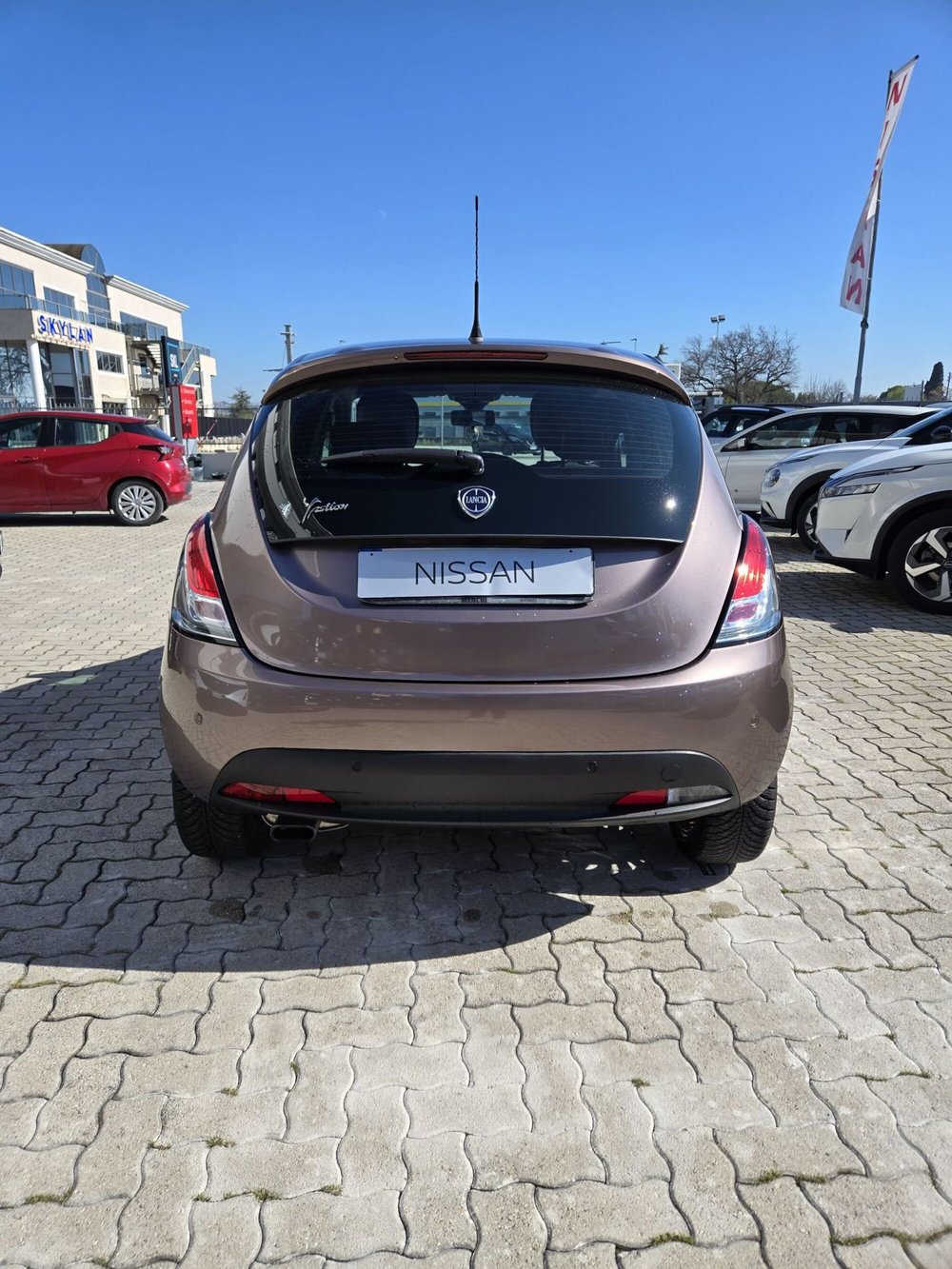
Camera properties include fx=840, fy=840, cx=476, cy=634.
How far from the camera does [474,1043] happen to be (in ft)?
6.94

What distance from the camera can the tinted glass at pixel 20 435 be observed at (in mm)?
12516

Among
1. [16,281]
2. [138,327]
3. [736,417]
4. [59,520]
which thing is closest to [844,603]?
[736,417]

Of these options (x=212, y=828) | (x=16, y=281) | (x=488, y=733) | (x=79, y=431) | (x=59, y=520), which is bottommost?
(x=59, y=520)

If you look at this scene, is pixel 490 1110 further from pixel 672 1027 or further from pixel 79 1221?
pixel 79 1221

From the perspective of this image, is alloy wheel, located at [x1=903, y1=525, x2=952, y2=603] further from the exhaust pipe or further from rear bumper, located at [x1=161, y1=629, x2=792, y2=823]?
the exhaust pipe

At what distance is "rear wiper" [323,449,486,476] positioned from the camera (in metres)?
2.37

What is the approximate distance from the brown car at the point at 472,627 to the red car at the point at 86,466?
11.6 metres

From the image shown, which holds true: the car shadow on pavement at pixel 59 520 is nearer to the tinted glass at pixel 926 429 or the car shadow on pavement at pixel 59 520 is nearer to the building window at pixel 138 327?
the tinted glass at pixel 926 429

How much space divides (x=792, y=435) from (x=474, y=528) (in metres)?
11.3

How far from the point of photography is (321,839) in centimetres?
311

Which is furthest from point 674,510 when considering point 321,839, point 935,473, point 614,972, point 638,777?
point 935,473

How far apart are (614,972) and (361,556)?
137 centimetres

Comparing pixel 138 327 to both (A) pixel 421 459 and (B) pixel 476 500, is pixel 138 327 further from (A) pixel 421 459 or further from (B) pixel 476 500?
(B) pixel 476 500

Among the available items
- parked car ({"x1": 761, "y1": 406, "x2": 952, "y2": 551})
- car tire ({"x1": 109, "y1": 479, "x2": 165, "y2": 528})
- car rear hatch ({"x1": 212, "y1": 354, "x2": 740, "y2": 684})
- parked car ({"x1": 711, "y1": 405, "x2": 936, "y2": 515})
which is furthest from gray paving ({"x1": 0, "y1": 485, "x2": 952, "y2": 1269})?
car tire ({"x1": 109, "y1": 479, "x2": 165, "y2": 528})
